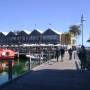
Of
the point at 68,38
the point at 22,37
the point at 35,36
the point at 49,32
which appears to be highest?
the point at 49,32

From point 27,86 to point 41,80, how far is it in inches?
126

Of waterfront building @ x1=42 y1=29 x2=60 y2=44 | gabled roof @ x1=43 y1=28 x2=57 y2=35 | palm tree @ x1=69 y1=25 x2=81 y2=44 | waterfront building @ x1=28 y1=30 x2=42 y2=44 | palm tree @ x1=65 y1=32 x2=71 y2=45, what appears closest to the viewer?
waterfront building @ x1=28 y1=30 x2=42 y2=44

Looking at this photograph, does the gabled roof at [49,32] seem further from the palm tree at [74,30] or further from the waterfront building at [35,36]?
the palm tree at [74,30]

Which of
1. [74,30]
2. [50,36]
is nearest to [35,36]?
[50,36]

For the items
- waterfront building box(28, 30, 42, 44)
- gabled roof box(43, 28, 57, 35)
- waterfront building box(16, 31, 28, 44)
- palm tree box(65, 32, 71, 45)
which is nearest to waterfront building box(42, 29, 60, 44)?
gabled roof box(43, 28, 57, 35)

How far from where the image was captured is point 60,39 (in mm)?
147625

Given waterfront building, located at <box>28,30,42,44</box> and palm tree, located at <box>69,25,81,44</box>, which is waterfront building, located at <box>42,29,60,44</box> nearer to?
waterfront building, located at <box>28,30,42,44</box>

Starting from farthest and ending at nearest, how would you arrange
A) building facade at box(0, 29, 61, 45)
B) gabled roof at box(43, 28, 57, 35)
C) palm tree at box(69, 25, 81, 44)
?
palm tree at box(69, 25, 81, 44) → gabled roof at box(43, 28, 57, 35) → building facade at box(0, 29, 61, 45)

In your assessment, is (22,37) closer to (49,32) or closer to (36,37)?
(36,37)

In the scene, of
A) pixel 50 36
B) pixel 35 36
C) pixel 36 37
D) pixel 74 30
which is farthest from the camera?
pixel 74 30

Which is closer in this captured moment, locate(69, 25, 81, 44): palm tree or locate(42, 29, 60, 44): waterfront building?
locate(42, 29, 60, 44): waterfront building

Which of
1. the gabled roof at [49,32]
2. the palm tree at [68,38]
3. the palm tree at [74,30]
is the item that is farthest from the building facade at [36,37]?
the palm tree at [74,30]

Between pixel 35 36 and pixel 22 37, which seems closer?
pixel 22 37

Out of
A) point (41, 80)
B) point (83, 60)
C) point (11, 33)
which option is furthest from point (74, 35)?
point (41, 80)
